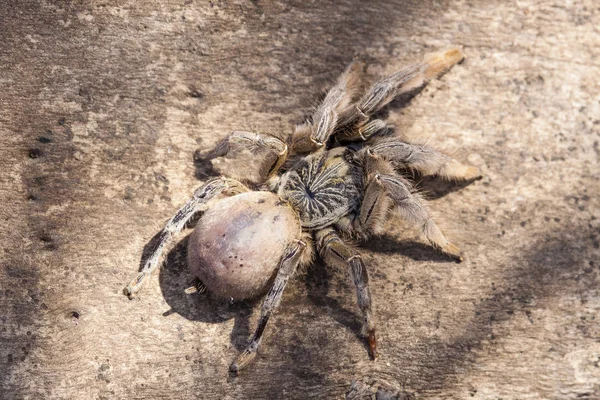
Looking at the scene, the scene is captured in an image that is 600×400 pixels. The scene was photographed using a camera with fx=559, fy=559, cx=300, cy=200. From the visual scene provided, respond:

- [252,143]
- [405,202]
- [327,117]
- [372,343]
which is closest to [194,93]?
[252,143]

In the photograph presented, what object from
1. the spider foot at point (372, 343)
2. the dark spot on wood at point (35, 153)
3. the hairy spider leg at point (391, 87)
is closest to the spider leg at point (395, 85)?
the hairy spider leg at point (391, 87)

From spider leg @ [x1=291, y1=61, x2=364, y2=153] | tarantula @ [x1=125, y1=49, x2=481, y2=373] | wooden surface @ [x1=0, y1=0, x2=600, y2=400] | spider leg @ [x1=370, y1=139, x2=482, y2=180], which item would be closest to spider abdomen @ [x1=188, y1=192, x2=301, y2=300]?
tarantula @ [x1=125, y1=49, x2=481, y2=373]

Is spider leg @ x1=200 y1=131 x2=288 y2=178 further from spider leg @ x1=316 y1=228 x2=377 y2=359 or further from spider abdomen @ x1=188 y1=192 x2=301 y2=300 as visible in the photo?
spider leg @ x1=316 y1=228 x2=377 y2=359

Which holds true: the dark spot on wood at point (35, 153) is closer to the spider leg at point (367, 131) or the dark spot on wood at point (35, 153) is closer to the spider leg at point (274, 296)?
the spider leg at point (274, 296)

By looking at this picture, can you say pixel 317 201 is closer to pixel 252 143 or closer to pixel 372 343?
pixel 252 143

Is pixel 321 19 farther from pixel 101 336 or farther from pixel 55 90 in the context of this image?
pixel 101 336
